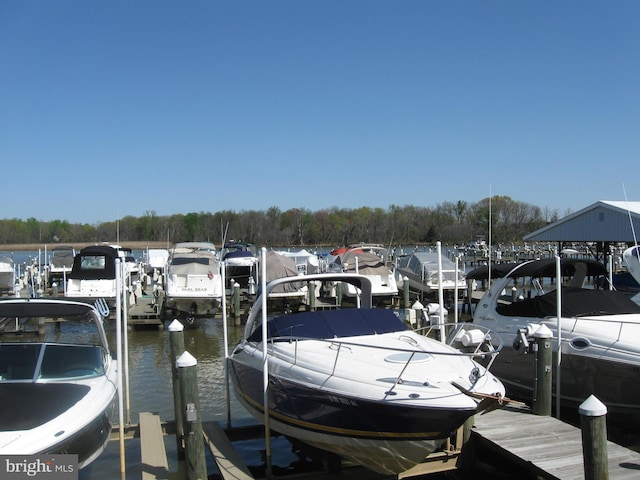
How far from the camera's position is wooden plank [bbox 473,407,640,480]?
6.59m

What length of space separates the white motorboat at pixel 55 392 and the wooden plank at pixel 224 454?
1409 millimetres

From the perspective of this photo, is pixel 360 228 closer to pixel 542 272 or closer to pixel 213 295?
pixel 213 295

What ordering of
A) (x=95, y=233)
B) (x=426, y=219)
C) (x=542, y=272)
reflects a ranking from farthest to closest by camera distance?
(x=426, y=219)
(x=95, y=233)
(x=542, y=272)

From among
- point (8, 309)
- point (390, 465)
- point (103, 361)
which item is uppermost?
point (8, 309)

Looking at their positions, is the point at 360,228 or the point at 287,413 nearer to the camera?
the point at 287,413

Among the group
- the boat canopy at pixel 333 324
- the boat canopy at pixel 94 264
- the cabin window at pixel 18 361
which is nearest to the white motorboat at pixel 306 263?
the boat canopy at pixel 94 264

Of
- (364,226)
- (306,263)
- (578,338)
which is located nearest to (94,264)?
(306,263)

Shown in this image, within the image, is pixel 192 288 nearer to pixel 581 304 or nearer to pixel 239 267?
pixel 239 267

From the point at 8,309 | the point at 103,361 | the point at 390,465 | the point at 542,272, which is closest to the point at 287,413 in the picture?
the point at 390,465

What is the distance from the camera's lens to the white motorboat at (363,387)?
6.54 meters

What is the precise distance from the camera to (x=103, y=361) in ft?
28.7

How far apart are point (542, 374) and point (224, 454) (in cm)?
452

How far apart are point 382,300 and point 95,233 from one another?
80213mm

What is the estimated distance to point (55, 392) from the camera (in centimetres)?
743
